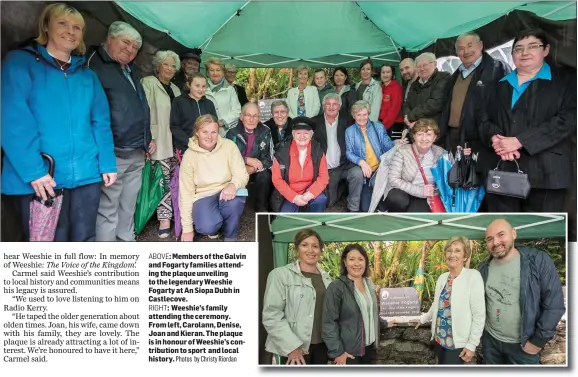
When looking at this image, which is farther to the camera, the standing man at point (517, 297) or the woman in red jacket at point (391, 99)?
the woman in red jacket at point (391, 99)

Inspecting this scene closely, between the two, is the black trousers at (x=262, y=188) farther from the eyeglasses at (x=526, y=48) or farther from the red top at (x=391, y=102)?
the eyeglasses at (x=526, y=48)

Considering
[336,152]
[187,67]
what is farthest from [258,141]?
[187,67]

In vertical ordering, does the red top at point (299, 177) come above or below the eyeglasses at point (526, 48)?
below

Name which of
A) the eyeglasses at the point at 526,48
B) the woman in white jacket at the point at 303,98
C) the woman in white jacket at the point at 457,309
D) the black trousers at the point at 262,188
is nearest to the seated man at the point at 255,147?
the black trousers at the point at 262,188

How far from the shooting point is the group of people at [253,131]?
10.2ft

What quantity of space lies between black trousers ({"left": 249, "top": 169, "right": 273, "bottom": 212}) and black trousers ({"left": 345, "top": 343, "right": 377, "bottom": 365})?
1.13 m

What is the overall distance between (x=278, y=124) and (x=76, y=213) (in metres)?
1.42

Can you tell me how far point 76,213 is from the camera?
10.5 feet

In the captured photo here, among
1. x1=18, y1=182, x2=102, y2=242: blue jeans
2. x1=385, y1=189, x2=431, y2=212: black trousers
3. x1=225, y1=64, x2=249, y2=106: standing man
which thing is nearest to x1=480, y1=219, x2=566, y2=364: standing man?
x1=385, y1=189, x2=431, y2=212: black trousers

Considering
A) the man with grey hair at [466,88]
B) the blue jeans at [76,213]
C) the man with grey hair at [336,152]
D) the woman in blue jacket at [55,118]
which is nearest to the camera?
the woman in blue jacket at [55,118]

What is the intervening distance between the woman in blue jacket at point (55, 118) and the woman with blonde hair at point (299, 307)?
1.33 m

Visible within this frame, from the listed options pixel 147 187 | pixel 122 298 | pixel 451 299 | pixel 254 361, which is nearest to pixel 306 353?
pixel 254 361

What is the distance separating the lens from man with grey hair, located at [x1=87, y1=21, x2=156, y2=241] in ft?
10.5

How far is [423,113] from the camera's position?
3340 millimetres
